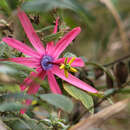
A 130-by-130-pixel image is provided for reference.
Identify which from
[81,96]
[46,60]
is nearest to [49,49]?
[46,60]

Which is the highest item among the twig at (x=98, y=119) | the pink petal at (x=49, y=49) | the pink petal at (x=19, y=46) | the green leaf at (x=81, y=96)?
the pink petal at (x=19, y=46)

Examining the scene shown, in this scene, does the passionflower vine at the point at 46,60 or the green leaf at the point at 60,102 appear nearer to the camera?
the green leaf at the point at 60,102

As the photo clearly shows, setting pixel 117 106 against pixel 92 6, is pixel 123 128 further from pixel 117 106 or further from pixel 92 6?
pixel 92 6

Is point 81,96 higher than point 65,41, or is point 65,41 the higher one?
point 65,41

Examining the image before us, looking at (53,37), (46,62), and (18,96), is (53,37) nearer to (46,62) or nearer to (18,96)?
(46,62)

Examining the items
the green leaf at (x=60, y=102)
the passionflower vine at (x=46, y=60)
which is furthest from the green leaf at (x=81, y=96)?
the green leaf at (x=60, y=102)

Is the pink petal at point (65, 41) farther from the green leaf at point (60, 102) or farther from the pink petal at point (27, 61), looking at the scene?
the green leaf at point (60, 102)

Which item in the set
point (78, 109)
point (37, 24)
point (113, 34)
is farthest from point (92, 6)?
point (37, 24)
